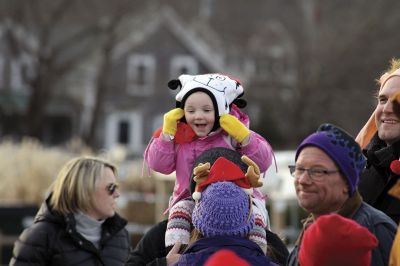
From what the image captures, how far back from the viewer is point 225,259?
138 inches

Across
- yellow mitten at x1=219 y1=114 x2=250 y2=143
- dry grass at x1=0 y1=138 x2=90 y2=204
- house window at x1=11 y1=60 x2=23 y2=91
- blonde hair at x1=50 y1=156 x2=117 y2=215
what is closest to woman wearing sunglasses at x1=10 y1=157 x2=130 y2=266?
blonde hair at x1=50 y1=156 x2=117 y2=215

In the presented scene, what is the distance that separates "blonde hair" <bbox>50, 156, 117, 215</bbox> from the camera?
17.7ft

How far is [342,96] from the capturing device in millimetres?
34219

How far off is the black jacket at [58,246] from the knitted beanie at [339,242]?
2.45m

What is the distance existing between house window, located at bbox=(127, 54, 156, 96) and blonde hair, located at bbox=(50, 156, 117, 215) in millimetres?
37928

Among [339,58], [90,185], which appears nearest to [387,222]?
[90,185]

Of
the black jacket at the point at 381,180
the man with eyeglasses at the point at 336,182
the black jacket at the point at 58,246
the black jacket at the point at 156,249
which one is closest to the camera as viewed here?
the man with eyeglasses at the point at 336,182

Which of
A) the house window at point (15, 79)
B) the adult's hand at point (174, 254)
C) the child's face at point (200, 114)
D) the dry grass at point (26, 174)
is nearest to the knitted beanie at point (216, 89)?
the child's face at point (200, 114)

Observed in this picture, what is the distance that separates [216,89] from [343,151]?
1121mm

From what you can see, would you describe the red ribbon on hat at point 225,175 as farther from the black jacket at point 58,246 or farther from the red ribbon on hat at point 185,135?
the black jacket at point 58,246

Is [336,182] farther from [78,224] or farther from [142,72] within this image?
[142,72]

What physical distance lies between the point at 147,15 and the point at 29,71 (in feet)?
21.4

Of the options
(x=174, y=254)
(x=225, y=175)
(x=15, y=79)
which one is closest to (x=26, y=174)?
(x=174, y=254)

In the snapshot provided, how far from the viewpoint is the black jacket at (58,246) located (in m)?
5.22
